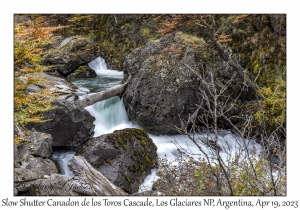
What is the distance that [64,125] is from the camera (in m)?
6.61

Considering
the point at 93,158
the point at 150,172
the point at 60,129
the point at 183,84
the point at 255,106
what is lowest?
the point at 150,172

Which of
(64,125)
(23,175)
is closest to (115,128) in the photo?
(64,125)

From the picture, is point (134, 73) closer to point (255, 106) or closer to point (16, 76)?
point (255, 106)

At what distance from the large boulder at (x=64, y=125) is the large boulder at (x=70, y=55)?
167 inches

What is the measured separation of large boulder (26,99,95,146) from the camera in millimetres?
6430

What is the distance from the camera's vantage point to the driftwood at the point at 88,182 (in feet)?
11.7

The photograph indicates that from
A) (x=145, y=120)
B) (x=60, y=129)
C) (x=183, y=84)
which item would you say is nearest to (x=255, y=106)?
(x=183, y=84)

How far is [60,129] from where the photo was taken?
661cm

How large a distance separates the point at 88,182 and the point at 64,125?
3216mm

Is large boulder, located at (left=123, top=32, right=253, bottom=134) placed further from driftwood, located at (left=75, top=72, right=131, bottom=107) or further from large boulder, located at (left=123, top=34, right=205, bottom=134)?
driftwood, located at (left=75, top=72, right=131, bottom=107)

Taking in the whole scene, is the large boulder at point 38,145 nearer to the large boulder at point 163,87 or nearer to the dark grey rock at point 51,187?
the dark grey rock at point 51,187

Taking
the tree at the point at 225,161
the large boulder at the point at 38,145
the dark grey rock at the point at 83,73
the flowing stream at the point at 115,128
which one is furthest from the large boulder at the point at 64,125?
the dark grey rock at the point at 83,73

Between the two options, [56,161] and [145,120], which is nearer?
[56,161]
